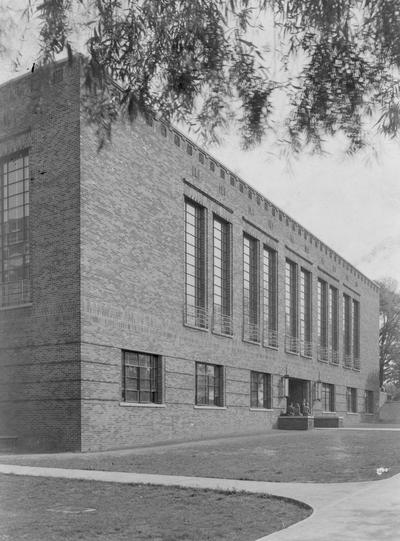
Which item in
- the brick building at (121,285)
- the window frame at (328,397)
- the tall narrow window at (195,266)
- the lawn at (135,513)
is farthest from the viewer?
the window frame at (328,397)

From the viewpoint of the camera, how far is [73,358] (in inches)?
864

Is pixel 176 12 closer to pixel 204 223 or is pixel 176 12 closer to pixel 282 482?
pixel 282 482

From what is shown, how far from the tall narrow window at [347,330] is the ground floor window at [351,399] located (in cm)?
201

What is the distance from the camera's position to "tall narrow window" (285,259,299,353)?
42.4 meters

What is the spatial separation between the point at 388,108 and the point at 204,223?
24.2 metres

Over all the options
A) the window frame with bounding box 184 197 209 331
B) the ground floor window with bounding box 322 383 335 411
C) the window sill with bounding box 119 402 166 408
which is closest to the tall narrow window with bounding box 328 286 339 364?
the ground floor window with bounding box 322 383 335 411

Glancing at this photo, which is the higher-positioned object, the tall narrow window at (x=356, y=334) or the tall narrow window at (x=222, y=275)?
the tall narrow window at (x=222, y=275)

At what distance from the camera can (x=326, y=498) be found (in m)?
10.9

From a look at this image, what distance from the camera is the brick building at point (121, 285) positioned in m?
22.3

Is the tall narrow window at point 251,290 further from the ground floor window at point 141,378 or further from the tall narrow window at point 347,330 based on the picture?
the tall narrow window at point 347,330

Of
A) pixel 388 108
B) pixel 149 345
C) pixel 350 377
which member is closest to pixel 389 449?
pixel 149 345

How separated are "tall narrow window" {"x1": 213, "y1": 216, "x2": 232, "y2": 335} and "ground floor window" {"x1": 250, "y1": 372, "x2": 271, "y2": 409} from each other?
412 centimetres

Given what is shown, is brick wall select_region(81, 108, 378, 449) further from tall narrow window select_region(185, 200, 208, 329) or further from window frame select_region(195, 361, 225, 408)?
tall narrow window select_region(185, 200, 208, 329)

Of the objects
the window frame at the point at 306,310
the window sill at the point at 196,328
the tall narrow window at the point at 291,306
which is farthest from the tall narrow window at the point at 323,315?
the window sill at the point at 196,328
